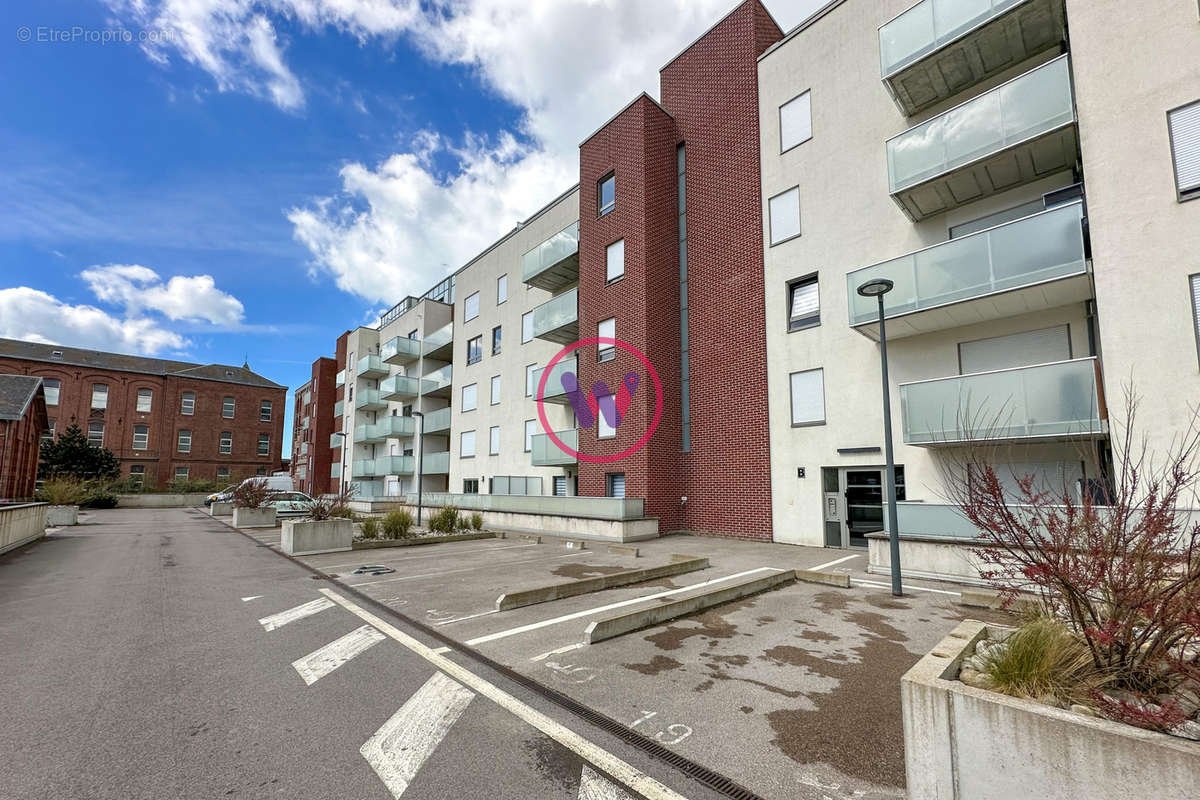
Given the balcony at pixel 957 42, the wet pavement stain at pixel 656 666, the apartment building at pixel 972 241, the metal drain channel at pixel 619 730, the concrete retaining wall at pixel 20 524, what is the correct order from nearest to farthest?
the metal drain channel at pixel 619 730 → the wet pavement stain at pixel 656 666 → the apartment building at pixel 972 241 → the balcony at pixel 957 42 → the concrete retaining wall at pixel 20 524

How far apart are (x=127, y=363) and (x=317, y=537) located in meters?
55.7

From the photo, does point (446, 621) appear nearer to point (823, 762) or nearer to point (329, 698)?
point (329, 698)

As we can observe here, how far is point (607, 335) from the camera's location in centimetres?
1983

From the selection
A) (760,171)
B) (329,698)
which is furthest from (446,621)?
(760,171)

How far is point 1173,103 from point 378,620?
49.0 ft

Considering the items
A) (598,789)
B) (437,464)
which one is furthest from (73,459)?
(598,789)

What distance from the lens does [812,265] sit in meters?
15.0

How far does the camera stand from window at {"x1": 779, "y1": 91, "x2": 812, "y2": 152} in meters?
15.7

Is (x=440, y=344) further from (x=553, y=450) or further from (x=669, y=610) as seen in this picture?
(x=669, y=610)

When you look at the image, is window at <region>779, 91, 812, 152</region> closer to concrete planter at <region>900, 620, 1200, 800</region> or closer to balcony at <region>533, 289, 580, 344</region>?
balcony at <region>533, 289, 580, 344</region>

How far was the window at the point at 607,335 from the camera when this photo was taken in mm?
19438

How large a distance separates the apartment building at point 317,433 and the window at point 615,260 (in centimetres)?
3550

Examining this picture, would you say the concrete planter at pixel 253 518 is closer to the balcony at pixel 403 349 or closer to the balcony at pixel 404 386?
the balcony at pixel 404 386

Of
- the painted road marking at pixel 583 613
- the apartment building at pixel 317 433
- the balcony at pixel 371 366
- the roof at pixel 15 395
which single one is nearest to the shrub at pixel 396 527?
the painted road marking at pixel 583 613
